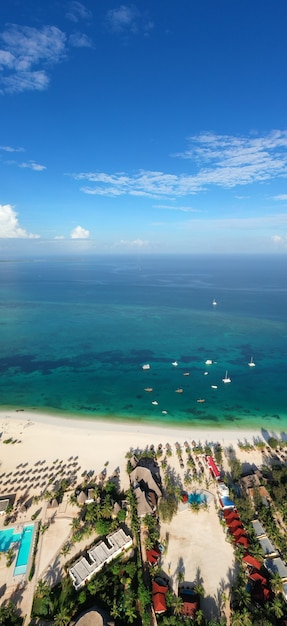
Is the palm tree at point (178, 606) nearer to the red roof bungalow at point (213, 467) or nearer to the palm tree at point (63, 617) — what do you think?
the palm tree at point (63, 617)

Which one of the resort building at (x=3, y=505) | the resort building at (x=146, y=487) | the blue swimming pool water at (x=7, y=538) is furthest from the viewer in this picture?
the resort building at (x=3, y=505)

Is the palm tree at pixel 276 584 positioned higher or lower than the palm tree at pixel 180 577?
higher

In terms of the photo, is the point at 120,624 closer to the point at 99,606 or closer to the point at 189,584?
the point at 99,606

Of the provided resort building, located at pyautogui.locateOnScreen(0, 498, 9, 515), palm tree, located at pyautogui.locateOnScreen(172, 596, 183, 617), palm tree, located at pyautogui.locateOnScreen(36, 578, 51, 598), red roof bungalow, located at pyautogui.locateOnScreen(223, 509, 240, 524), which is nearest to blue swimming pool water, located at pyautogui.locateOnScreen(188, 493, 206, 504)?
red roof bungalow, located at pyautogui.locateOnScreen(223, 509, 240, 524)

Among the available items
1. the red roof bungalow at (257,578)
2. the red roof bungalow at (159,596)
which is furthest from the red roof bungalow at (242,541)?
the red roof bungalow at (159,596)

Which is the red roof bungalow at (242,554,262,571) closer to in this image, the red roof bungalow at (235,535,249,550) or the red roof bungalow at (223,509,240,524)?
the red roof bungalow at (235,535,249,550)

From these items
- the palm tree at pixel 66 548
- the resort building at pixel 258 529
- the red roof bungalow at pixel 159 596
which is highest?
the resort building at pixel 258 529

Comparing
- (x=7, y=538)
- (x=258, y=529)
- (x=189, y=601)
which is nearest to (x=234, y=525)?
(x=258, y=529)
